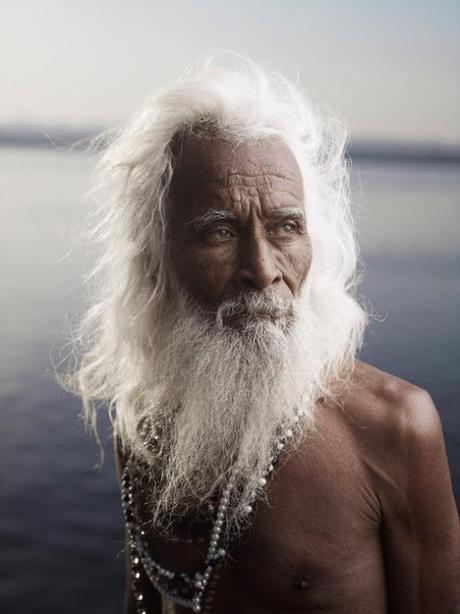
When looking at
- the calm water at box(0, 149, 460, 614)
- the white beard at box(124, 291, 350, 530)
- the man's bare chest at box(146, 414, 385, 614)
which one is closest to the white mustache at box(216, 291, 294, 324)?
the white beard at box(124, 291, 350, 530)

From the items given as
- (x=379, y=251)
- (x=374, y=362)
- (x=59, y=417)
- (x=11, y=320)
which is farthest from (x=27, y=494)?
(x=379, y=251)

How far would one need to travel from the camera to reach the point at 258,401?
119 centimetres

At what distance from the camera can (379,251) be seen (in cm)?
207

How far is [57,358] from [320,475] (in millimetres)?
1146

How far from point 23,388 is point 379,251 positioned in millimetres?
1040

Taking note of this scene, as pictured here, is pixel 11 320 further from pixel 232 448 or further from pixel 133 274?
pixel 232 448

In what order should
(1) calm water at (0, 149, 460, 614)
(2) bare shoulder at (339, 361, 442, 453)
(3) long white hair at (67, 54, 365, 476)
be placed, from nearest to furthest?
1. (2) bare shoulder at (339, 361, 442, 453)
2. (3) long white hair at (67, 54, 365, 476)
3. (1) calm water at (0, 149, 460, 614)

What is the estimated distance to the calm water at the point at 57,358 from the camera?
1999 mm

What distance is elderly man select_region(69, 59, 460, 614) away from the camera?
3.72 ft

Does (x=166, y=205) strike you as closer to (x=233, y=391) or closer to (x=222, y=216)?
(x=222, y=216)

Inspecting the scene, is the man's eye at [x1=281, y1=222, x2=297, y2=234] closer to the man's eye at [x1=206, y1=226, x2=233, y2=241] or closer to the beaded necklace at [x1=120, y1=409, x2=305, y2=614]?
the man's eye at [x1=206, y1=226, x2=233, y2=241]

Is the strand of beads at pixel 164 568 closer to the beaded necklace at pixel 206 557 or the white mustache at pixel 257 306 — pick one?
the beaded necklace at pixel 206 557

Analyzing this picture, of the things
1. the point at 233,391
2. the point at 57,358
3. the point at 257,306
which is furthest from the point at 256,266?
the point at 57,358

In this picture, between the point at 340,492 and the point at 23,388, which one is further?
the point at 23,388
